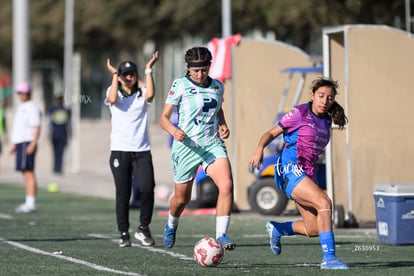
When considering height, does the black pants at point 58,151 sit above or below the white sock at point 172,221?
above

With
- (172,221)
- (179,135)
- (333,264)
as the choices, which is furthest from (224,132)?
(333,264)

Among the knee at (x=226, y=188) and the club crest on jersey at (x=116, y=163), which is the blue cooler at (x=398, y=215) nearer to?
the knee at (x=226, y=188)

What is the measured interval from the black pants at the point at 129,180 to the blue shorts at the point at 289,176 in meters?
2.51

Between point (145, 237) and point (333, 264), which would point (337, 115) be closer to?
point (333, 264)

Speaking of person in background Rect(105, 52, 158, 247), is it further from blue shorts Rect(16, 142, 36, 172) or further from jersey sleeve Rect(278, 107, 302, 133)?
blue shorts Rect(16, 142, 36, 172)

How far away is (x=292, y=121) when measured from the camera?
A: 1085 centimetres

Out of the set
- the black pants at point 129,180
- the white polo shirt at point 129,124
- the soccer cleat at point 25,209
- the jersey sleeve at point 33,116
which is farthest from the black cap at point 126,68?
the soccer cleat at point 25,209

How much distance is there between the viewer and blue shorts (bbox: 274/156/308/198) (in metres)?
10.8

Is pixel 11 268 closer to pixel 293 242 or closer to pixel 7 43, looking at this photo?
pixel 293 242

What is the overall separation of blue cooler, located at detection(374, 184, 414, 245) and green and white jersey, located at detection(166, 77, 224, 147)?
2589mm

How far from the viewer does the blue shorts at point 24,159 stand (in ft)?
61.1

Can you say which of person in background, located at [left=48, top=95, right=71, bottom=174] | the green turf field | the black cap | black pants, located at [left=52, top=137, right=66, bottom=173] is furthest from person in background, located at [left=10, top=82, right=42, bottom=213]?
black pants, located at [left=52, top=137, right=66, bottom=173]

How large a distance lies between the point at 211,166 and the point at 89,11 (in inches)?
1697

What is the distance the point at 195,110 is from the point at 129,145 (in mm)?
1927
